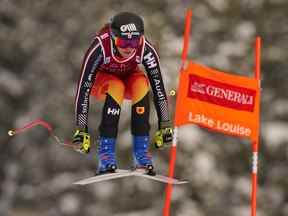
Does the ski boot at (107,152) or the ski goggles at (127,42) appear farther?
the ski boot at (107,152)

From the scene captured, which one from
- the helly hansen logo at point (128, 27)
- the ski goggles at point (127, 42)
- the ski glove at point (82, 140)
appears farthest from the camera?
the ski glove at point (82, 140)

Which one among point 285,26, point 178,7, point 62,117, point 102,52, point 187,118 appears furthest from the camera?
point 285,26

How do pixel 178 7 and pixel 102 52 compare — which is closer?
pixel 102 52

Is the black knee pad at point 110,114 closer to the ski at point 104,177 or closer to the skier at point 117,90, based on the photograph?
the skier at point 117,90

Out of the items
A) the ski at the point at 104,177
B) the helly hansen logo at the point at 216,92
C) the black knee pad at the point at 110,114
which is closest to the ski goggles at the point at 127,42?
the black knee pad at the point at 110,114

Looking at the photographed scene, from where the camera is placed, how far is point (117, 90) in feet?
33.6

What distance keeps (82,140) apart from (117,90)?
1.84 feet

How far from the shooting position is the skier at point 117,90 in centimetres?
1005

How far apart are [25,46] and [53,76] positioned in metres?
1.23

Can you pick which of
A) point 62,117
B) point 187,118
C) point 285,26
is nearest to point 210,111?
point 187,118

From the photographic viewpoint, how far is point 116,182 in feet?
99.4

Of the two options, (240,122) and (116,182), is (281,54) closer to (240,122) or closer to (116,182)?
(116,182)

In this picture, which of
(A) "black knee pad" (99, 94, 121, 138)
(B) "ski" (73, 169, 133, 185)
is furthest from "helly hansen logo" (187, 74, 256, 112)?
(B) "ski" (73, 169, 133, 185)

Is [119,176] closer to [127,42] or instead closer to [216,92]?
[127,42]
